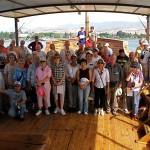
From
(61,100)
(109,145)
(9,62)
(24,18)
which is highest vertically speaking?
(24,18)

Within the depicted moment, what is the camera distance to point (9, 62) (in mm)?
6285

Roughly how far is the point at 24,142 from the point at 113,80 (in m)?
4.97

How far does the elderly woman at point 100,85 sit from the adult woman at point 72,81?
46 cm

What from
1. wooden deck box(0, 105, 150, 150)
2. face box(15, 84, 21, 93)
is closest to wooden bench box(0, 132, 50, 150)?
wooden deck box(0, 105, 150, 150)

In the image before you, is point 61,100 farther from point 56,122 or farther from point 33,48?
point 33,48

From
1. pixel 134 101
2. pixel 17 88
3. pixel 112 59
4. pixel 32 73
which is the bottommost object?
pixel 134 101

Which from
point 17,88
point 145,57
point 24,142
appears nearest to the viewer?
point 24,142

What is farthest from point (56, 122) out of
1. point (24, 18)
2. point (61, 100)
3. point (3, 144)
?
point (24, 18)

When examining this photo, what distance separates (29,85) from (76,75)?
117cm

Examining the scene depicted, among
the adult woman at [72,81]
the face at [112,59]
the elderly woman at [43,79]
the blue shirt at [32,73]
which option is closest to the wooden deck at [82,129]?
the adult woman at [72,81]

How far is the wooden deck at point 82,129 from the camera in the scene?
467 cm

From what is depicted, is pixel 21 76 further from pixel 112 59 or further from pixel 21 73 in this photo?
pixel 112 59

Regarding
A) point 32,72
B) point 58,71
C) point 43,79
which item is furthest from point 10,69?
point 58,71

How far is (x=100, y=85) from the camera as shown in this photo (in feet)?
20.0
